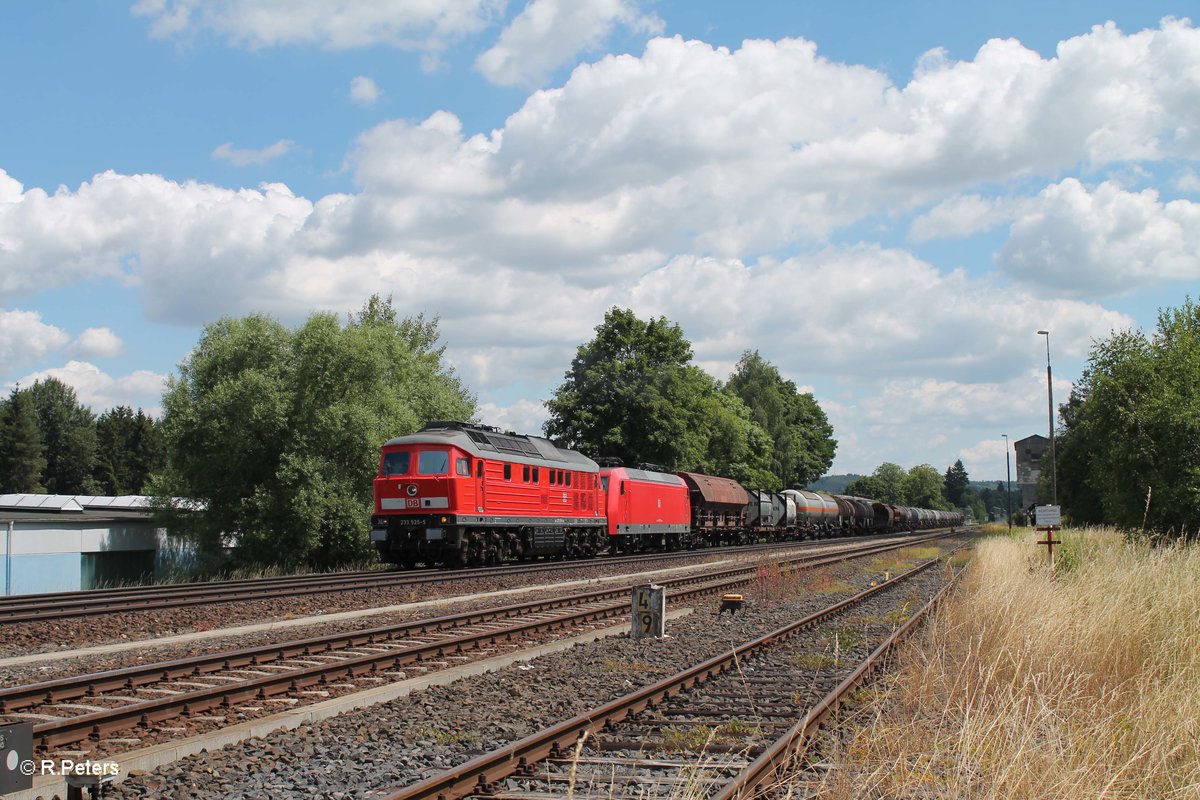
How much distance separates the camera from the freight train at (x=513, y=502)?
2577cm

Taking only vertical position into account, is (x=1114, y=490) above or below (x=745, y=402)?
below

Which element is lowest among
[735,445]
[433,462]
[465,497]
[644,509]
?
[644,509]

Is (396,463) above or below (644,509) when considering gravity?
above

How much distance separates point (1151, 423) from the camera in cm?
2770

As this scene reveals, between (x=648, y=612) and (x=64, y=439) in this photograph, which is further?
(x=64, y=439)

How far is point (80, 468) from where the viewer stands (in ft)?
355

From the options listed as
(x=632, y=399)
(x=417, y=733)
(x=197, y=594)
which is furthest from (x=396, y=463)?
(x=632, y=399)

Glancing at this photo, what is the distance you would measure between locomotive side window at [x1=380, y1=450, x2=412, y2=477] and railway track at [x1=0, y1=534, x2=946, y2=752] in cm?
1116

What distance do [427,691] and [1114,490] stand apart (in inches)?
1050

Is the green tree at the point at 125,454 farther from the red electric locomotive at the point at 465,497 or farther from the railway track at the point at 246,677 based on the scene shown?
the railway track at the point at 246,677

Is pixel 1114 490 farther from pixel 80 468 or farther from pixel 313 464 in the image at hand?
pixel 80 468

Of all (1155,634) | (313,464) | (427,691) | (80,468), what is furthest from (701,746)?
(80,468)

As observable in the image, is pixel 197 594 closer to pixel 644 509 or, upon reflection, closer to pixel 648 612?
pixel 648 612

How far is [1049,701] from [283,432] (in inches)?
1280
